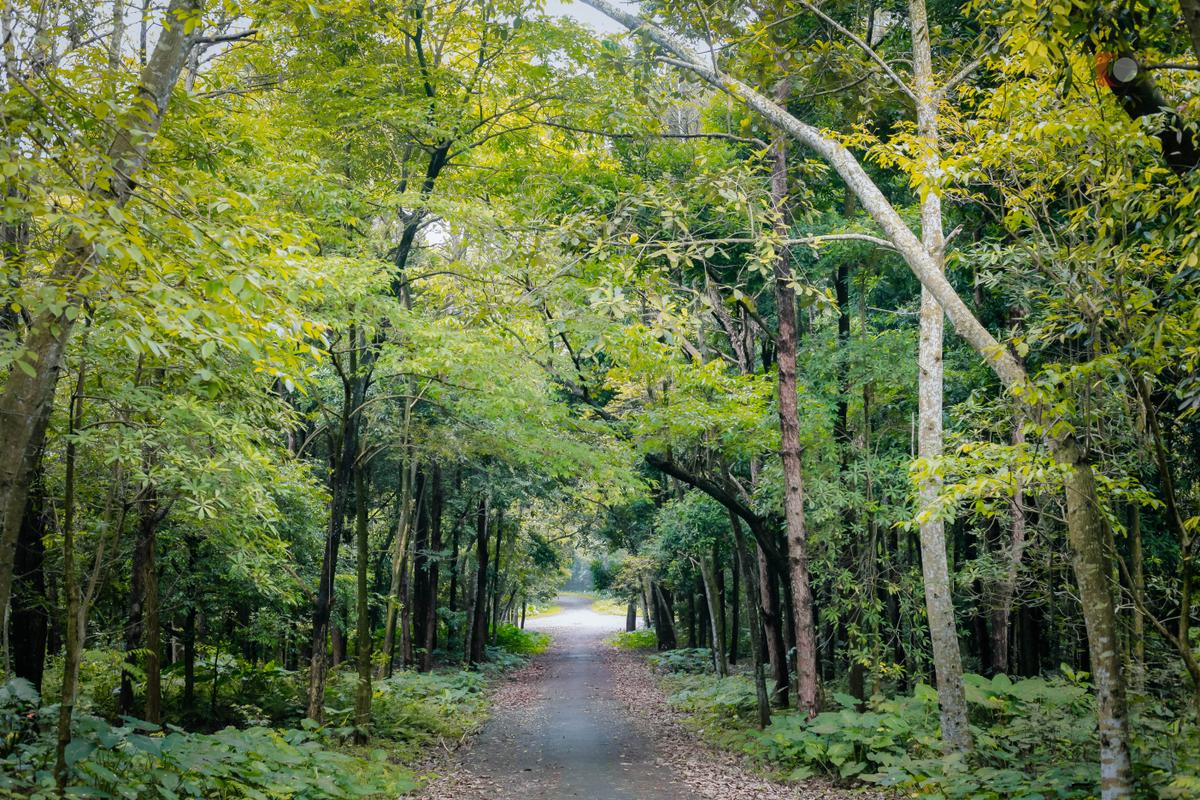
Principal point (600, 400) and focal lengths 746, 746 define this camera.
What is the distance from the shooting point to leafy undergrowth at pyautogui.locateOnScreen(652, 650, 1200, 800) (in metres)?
6.79

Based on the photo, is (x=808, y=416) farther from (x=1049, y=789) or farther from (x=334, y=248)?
(x=334, y=248)

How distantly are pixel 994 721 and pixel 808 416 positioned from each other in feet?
17.4

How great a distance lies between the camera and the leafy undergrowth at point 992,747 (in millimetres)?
6793

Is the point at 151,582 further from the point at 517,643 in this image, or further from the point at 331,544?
the point at 517,643

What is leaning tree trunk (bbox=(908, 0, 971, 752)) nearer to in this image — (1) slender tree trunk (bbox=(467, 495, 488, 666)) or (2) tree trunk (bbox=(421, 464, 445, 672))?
(2) tree trunk (bbox=(421, 464, 445, 672))

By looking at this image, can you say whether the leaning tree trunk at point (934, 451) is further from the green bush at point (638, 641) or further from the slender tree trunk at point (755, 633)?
the green bush at point (638, 641)

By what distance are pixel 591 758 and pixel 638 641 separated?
1171 inches

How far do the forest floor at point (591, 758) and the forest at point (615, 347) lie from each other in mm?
259

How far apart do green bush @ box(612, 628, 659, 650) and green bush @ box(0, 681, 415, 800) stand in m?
31.9

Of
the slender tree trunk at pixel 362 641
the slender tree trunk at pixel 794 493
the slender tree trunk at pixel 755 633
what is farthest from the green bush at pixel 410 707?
the slender tree trunk at pixel 794 493

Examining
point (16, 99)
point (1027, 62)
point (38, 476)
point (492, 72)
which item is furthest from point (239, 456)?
point (1027, 62)

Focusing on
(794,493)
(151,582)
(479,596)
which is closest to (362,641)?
(151,582)

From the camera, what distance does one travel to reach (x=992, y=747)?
27.5 feet

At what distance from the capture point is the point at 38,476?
8320 mm
